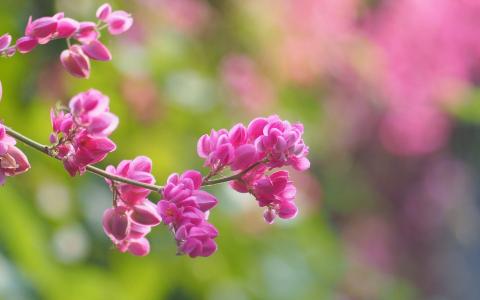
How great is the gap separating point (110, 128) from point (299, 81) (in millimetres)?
2203

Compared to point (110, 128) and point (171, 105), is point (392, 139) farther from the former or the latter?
point (110, 128)

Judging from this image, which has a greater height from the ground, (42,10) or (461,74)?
(461,74)

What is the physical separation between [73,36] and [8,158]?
108 millimetres

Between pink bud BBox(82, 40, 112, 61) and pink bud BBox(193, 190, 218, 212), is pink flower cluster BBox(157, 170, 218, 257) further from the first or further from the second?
pink bud BBox(82, 40, 112, 61)

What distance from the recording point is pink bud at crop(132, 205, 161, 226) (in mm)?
616

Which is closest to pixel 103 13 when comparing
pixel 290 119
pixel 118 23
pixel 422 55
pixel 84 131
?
pixel 118 23

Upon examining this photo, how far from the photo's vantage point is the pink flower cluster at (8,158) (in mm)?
586

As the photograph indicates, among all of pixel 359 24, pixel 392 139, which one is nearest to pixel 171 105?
pixel 359 24

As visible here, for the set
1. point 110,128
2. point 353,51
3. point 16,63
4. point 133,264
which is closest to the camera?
point 110,128

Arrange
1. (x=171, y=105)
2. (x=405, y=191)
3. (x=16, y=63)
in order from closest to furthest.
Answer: (x=16, y=63)
(x=171, y=105)
(x=405, y=191)

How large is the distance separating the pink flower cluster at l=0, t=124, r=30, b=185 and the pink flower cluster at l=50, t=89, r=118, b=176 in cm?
2

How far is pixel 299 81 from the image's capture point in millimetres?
2760

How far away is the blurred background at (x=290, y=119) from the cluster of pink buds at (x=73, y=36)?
2.85ft

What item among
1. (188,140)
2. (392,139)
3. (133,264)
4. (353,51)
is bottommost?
(133,264)
